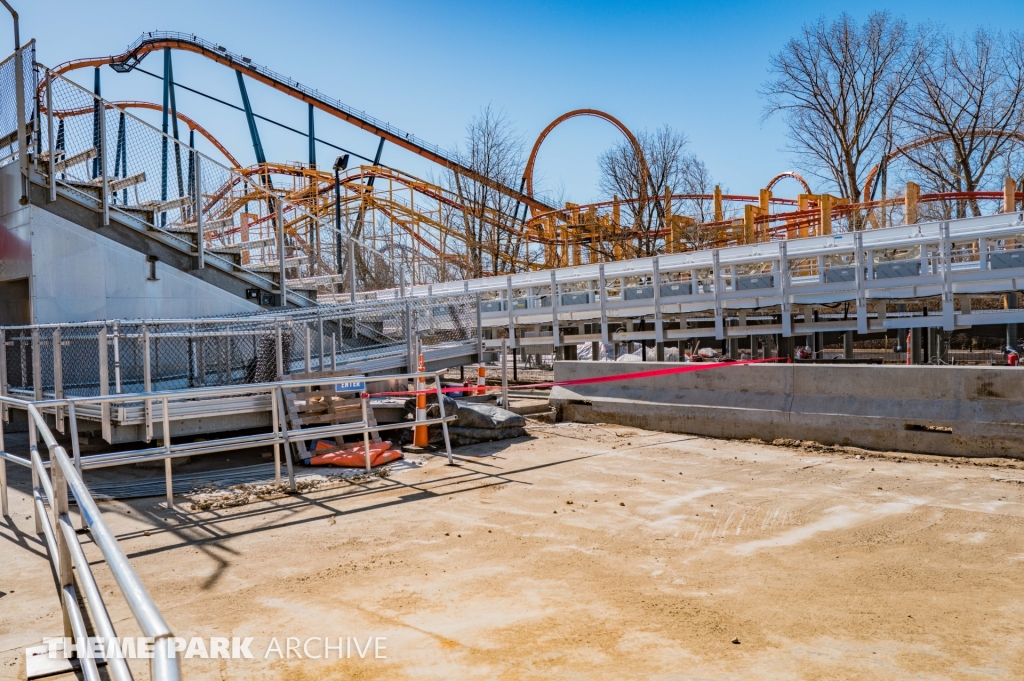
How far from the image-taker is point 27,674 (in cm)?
→ 414

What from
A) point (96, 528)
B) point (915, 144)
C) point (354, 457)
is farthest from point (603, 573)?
point (915, 144)

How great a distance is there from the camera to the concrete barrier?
9.05m

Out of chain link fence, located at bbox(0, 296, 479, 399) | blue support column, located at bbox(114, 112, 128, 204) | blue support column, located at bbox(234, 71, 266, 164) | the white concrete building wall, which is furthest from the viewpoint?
blue support column, located at bbox(234, 71, 266, 164)

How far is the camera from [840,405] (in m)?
10.2

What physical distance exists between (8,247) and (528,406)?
952cm

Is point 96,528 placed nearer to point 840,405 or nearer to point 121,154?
point 840,405

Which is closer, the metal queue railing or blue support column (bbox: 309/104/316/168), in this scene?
the metal queue railing

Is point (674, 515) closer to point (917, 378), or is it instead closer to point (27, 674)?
point (917, 378)

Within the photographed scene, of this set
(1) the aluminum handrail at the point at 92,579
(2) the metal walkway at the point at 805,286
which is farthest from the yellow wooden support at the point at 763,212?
(1) the aluminum handrail at the point at 92,579

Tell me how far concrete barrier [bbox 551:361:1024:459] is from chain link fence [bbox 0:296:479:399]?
3.92 metres

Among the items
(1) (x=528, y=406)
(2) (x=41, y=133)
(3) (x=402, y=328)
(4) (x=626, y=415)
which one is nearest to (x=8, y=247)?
(2) (x=41, y=133)

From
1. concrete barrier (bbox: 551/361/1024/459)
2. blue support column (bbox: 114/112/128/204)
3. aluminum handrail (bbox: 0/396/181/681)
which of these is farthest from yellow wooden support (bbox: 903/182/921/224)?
aluminum handrail (bbox: 0/396/181/681)

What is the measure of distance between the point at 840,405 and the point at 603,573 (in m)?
5.97

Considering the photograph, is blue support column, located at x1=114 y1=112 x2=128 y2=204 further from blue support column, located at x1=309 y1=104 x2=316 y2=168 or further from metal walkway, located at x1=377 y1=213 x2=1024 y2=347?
blue support column, located at x1=309 y1=104 x2=316 y2=168
